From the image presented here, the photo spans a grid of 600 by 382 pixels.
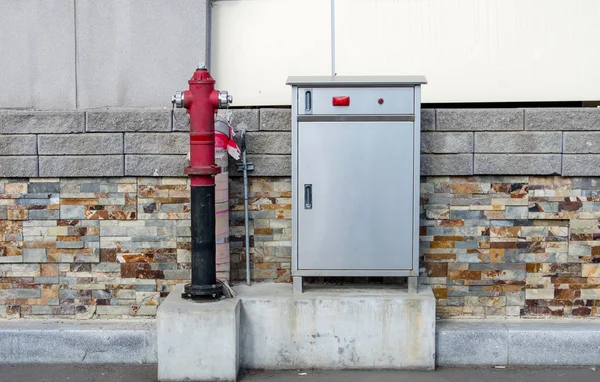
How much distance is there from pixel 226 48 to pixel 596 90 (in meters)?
3.28

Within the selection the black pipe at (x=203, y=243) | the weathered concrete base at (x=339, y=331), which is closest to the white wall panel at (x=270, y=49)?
the black pipe at (x=203, y=243)

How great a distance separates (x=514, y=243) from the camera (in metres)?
6.06

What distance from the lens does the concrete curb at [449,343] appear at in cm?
573

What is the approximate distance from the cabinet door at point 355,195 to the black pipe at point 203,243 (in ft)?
2.11

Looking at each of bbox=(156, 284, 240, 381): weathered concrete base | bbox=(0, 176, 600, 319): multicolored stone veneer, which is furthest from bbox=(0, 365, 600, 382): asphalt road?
bbox=(0, 176, 600, 319): multicolored stone veneer

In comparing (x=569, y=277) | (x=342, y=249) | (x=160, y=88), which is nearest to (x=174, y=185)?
(x=160, y=88)

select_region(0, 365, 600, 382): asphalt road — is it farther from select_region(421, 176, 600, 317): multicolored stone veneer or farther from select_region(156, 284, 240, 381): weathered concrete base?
select_region(421, 176, 600, 317): multicolored stone veneer

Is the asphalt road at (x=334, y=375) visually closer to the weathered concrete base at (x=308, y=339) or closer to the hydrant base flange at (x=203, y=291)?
the weathered concrete base at (x=308, y=339)

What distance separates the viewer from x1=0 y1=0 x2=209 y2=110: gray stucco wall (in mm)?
6660

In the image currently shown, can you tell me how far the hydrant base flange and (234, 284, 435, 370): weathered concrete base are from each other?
0.68 feet

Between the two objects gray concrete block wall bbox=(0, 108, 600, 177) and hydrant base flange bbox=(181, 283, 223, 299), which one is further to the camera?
gray concrete block wall bbox=(0, 108, 600, 177)

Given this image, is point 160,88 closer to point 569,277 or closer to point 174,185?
point 174,185

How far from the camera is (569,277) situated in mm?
6066

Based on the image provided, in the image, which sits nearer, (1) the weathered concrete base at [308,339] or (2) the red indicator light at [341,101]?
(2) the red indicator light at [341,101]
